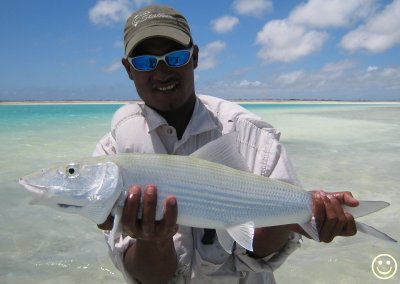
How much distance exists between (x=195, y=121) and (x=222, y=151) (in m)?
0.43

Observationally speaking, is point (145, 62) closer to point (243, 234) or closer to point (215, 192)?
point (215, 192)

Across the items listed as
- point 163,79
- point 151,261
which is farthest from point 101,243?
point 163,79

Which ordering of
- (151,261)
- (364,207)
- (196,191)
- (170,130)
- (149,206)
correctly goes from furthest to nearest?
(170,130) < (151,261) < (364,207) < (196,191) < (149,206)

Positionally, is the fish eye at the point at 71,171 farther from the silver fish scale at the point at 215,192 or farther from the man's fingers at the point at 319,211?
the man's fingers at the point at 319,211

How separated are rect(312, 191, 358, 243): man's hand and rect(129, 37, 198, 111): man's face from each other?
3.39 ft

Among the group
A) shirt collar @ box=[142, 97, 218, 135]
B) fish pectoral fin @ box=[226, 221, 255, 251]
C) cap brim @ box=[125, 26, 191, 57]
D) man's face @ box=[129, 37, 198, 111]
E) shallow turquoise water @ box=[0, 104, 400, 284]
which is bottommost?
shallow turquoise water @ box=[0, 104, 400, 284]

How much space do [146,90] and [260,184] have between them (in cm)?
98

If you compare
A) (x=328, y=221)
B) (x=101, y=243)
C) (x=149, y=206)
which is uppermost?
(x=149, y=206)

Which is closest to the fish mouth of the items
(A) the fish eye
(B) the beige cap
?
(A) the fish eye

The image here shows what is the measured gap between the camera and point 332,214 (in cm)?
226

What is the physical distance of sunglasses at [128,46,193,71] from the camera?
2602 millimetres

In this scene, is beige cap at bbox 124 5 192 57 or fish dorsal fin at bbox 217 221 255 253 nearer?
fish dorsal fin at bbox 217 221 255 253

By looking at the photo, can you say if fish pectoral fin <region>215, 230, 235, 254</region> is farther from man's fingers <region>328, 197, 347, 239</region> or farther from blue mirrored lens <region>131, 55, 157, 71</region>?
blue mirrored lens <region>131, 55, 157, 71</region>

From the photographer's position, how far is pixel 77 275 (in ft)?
13.5
